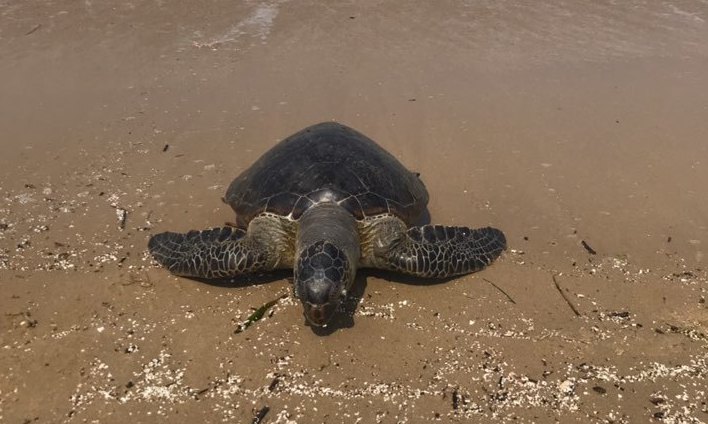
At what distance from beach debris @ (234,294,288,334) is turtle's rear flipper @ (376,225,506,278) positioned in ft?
2.61

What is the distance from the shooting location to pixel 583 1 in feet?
32.6

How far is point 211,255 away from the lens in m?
3.87

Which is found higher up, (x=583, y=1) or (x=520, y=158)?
(x=583, y=1)

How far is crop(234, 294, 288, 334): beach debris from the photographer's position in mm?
3574

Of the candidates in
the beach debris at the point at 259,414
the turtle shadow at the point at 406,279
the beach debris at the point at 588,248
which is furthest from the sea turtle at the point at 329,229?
the beach debris at the point at 259,414

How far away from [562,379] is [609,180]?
8.40 ft

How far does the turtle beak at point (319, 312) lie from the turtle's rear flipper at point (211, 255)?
0.66m

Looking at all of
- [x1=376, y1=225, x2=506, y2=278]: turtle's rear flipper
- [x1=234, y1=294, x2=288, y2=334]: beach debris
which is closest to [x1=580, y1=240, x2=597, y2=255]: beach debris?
[x1=376, y1=225, x2=506, y2=278]: turtle's rear flipper

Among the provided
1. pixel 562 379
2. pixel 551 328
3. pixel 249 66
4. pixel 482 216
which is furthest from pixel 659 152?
pixel 249 66

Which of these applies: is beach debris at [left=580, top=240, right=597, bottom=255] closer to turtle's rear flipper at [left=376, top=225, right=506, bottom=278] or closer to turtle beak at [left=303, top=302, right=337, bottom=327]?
turtle's rear flipper at [left=376, top=225, right=506, bottom=278]

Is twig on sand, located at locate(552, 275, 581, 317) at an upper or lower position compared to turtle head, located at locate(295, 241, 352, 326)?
lower

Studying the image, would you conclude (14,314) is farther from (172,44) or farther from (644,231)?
(172,44)

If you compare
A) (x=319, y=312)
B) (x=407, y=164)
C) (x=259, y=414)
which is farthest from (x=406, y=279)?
(x=407, y=164)

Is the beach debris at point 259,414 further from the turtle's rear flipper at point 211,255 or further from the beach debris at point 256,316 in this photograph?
the turtle's rear flipper at point 211,255
